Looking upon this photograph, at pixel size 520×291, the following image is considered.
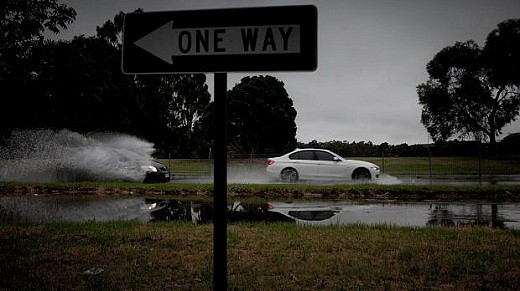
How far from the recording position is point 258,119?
4859 cm

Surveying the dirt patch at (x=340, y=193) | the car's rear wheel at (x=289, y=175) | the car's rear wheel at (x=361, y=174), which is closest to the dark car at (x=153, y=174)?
the dirt patch at (x=340, y=193)

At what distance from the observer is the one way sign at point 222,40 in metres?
2.62

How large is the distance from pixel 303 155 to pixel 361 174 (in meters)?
2.85

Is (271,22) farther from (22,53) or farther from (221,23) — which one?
(22,53)

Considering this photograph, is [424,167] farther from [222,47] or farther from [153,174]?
[222,47]

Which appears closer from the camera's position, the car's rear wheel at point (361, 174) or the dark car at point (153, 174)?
the car's rear wheel at point (361, 174)

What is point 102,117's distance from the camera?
28.6 m

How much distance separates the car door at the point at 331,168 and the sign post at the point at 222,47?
17.1 metres

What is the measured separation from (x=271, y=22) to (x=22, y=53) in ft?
19.0

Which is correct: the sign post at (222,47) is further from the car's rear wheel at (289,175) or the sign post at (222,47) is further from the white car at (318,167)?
the car's rear wheel at (289,175)

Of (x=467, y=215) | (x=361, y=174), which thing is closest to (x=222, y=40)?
(x=467, y=215)

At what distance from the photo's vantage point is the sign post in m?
2.62

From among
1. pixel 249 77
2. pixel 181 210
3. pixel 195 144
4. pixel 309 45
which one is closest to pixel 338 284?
pixel 309 45

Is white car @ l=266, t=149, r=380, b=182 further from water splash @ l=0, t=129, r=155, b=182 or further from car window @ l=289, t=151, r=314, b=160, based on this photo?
water splash @ l=0, t=129, r=155, b=182
